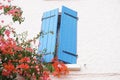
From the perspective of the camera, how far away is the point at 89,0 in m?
7.61

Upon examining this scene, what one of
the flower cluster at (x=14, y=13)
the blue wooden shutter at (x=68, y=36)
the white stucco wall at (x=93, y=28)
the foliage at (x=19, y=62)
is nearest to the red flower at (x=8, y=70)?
the foliage at (x=19, y=62)

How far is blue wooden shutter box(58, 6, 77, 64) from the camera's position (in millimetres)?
6570

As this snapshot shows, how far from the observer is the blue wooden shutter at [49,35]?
6.51 meters

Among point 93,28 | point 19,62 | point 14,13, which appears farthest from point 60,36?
point 19,62

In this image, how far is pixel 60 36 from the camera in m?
6.80

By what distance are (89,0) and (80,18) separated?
545 mm

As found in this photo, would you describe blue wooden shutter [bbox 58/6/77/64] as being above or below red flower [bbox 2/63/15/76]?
above

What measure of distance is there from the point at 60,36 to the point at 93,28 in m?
0.76

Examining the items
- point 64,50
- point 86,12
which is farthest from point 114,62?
point 86,12

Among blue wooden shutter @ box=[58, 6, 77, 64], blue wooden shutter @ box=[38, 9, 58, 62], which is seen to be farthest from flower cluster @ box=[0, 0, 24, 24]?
blue wooden shutter @ box=[58, 6, 77, 64]

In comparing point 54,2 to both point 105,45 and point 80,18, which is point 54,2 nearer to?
point 80,18

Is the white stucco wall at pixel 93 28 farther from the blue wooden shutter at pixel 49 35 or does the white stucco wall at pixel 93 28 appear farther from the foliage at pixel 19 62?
the foliage at pixel 19 62

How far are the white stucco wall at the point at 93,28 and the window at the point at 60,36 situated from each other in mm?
141

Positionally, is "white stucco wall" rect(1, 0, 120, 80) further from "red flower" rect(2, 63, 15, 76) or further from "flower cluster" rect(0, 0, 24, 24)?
"red flower" rect(2, 63, 15, 76)
